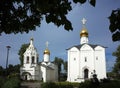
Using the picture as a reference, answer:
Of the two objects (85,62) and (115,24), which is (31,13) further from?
(85,62)

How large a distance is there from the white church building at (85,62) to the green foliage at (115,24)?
4102cm

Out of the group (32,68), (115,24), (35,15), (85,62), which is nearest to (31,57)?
(32,68)

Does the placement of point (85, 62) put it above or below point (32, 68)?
above

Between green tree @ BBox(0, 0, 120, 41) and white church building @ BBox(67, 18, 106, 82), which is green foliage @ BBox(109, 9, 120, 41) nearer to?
green tree @ BBox(0, 0, 120, 41)

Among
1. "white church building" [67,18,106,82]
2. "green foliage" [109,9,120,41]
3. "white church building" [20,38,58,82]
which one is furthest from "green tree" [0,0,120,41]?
"white church building" [20,38,58,82]

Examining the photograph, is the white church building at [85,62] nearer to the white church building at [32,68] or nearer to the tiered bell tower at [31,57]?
the white church building at [32,68]

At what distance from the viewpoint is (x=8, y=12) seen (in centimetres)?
262

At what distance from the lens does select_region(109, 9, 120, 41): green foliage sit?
2.28 metres

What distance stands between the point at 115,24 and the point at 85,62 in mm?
42937

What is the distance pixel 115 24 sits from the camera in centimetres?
233

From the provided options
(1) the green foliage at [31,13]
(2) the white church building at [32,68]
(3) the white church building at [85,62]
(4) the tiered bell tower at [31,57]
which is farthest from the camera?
(4) the tiered bell tower at [31,57]

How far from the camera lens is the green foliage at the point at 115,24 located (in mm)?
2281

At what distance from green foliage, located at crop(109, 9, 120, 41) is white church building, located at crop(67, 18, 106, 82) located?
41.0 metres

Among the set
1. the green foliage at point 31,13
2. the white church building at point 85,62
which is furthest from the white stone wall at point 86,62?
the green foliage at point 31,13
